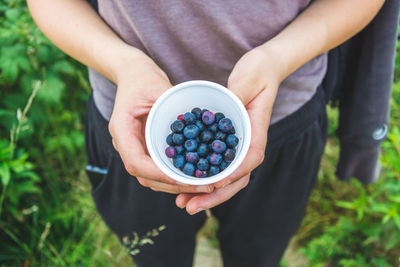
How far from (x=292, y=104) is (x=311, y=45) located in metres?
0.18

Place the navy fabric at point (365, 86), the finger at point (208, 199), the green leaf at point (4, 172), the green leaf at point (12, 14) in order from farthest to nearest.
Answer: the green leaf at point (12, 14) → the green leaf at point (4, 172) → the navy fabric at point (365, 86) → the finger at point (208, 199)

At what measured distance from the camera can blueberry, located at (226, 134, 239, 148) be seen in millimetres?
731

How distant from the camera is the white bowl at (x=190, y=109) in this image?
0.68 meters

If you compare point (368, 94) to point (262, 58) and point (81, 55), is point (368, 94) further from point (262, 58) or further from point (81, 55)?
point (81, 55)

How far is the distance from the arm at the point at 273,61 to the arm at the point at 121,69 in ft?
0.23

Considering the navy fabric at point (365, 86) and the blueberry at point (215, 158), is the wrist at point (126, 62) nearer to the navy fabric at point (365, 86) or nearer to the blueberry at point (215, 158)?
the blueberry at point (215, 158)

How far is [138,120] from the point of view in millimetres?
780

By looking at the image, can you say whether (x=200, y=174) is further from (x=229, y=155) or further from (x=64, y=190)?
(x=64, y=190)

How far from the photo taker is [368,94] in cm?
114

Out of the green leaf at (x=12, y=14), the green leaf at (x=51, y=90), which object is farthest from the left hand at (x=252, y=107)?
the green leaf at (x=12, y=14)

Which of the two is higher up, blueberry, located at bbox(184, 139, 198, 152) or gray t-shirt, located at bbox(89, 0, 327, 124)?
gray t-shirt, located at bbox(89, 0, 327, 124)

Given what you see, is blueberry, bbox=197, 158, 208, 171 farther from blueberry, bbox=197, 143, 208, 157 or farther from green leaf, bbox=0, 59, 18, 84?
green leaf, bbox=0, 59, 18, 84

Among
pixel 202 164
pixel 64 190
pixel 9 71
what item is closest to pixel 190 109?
pixel 202 164

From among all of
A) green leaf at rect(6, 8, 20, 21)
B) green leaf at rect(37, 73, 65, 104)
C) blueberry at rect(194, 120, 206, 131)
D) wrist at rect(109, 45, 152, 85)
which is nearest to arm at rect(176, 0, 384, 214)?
blueberry at rect(194, 120, 206, 131)
